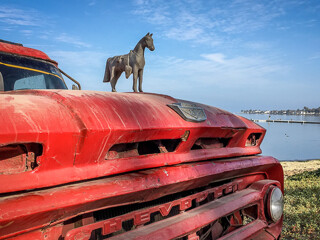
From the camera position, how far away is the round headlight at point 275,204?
208 cm

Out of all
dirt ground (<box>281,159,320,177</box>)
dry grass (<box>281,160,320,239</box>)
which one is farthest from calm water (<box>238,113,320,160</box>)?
dry grass (<box>281,160,320,239</box>)

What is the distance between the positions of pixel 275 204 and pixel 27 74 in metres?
2.52

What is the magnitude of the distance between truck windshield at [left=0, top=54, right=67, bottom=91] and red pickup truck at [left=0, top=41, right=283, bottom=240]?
46.6 inches

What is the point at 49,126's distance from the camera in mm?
1010

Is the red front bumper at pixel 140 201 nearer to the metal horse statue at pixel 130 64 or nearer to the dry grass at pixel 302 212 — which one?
the dry grass at pixel 302 212

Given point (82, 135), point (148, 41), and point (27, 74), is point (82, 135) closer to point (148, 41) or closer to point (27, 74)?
point (27, 74)

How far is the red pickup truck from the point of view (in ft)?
3.19

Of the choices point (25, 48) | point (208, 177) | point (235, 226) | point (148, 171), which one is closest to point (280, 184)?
point (235, 226)

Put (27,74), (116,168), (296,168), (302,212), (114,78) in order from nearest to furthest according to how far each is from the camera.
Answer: (116,168)
(27,74)
(302,212)
(114,78)
(296,168)

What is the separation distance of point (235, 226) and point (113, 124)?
4.30ft

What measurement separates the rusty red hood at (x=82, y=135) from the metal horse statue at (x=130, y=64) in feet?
15.5

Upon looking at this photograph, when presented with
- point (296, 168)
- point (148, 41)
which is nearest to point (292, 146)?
point (296, 168)

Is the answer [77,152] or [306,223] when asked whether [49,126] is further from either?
[306,223]

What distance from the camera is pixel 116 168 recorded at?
1235 millimetres
